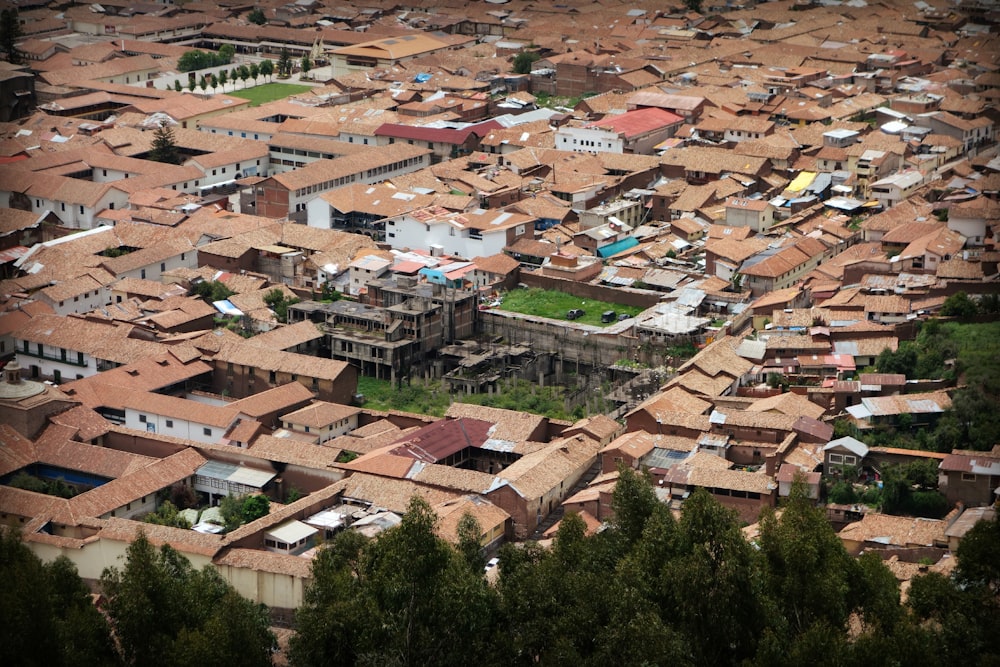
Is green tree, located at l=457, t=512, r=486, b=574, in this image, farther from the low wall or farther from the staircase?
the low wall

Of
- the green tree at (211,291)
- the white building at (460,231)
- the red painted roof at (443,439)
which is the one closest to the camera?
the red painted roof at (443,439)

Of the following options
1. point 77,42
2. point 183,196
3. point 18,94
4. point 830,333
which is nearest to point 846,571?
point 830,333

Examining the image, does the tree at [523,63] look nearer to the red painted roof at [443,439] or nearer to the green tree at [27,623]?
the red painted roof at [443,439]

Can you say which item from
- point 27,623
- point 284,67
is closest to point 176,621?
point 27,623

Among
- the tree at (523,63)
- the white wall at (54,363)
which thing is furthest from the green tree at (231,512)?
the tree at (523,63)

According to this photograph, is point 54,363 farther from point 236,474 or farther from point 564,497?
point 564,497

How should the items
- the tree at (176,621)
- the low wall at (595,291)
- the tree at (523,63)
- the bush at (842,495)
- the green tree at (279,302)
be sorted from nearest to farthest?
the tree at (176,621) → the bush at (842,495) → the green tree at (279,302) → the low wall at (595,291) → the tree at (523,63)

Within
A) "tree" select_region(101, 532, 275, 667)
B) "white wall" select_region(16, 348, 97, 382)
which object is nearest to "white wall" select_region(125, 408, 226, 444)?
"white wall" select_region(16, 348, 97, 382)
